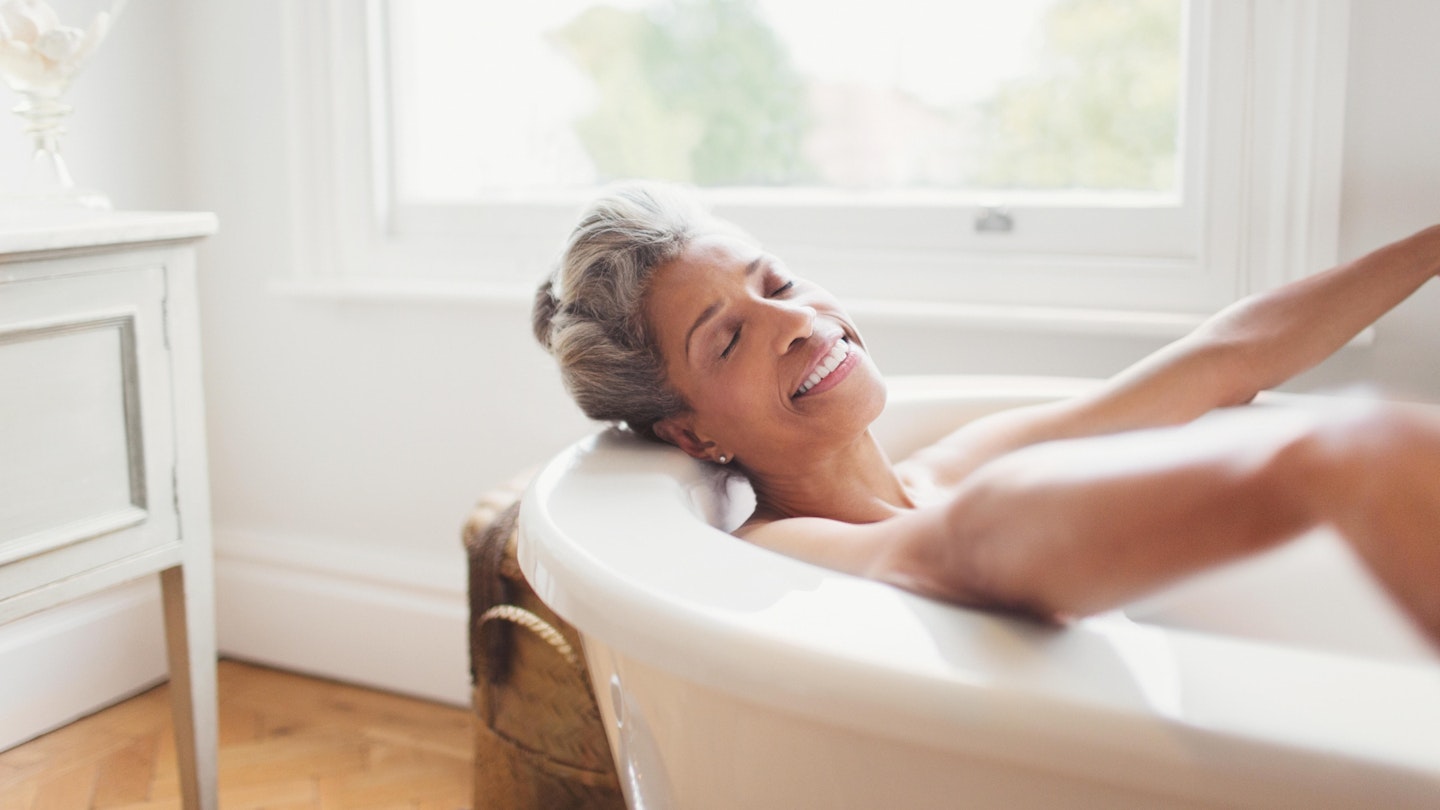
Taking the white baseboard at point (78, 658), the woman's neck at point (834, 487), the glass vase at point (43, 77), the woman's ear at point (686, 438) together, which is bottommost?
the white baseboard at point (78, 658)

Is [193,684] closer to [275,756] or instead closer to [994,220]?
[275,756]

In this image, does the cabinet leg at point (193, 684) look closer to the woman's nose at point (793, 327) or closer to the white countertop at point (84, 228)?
the white countertop at point (84, 228)

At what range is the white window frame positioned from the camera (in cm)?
158

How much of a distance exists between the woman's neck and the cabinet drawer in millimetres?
763

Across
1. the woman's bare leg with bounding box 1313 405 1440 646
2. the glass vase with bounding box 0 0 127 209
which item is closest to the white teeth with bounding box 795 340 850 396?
the woman's bare leg with bounding box 1313 405 1440 646

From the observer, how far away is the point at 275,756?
203cm

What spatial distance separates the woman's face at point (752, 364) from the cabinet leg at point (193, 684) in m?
0.81

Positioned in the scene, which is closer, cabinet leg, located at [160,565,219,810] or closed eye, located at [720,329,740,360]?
closed eye, located at [720,329,740,360]

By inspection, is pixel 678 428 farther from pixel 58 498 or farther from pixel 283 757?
pixel 283 757

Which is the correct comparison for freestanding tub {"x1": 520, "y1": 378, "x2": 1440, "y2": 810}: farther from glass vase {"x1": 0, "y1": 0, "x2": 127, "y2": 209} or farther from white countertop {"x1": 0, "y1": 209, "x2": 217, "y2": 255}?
glass vase {"x1": 0, "y1": 0, "x2": 127, "y2": 209}

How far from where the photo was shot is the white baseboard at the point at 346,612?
2.25m

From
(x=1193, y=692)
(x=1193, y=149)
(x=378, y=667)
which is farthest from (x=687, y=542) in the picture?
(x=378, y=667)

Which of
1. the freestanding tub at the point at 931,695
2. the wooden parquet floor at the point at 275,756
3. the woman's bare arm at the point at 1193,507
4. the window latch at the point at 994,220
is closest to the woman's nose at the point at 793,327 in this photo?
the freestanding tub at the point at 931,695

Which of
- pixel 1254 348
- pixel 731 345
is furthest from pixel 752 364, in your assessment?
pixel 1254 348
